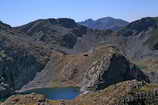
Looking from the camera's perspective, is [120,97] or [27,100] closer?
[120,97]

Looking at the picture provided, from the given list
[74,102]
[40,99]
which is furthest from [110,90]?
[40,99]

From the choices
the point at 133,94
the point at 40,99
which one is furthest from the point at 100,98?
the point at 40,99

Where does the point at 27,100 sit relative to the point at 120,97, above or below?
below

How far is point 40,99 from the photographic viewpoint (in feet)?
251

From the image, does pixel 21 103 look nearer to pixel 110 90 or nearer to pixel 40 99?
pixel 40 99

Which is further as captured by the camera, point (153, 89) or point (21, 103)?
point (21, 103)

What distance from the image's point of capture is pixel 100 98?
7331cm

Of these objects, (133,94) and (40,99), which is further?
(40,99)

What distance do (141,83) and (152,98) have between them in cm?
525

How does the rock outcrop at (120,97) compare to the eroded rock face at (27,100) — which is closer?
the rock outcrop at (120,97)

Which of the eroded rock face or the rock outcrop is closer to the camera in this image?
the rock outcrop

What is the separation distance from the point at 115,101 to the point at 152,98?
25.8ft

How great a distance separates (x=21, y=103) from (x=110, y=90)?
794 inches

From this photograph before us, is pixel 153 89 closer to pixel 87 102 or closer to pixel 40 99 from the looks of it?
pixel 87 102
